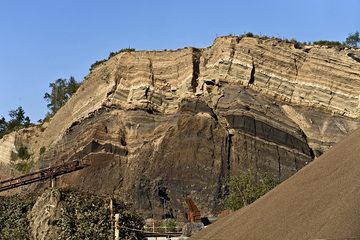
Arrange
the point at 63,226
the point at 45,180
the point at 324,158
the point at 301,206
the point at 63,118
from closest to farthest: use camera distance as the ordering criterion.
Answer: the point at 301,206 < the point at 324,158 < the point at 63,226 < the point at 45,180 < the point at 63,118

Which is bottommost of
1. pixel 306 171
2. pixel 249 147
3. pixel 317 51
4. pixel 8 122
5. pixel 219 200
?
pixel 306 171

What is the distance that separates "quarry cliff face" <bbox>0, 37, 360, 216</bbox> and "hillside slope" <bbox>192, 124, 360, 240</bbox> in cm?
2648

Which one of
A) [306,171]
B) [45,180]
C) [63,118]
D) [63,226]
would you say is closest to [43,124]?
[63,118]

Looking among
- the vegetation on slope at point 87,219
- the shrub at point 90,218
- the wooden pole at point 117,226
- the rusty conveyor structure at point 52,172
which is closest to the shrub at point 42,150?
the rusty conveyor structure at point 52,172

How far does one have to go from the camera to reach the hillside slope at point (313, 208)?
16.7 m

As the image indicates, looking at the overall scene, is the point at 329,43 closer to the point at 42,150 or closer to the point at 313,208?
the point at 42,150

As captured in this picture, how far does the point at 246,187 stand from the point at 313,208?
27246mm

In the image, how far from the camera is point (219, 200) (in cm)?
4931

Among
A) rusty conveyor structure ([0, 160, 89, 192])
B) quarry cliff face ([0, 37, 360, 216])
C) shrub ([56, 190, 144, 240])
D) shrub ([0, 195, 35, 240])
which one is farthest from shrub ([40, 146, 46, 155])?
shrub ([56, 190, 144, 240])

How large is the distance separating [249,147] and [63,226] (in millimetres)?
27356

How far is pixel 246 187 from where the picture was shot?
45562 millimetres

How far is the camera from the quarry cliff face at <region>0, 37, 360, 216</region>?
51.3m

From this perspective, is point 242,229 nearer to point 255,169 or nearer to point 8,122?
point 255,169

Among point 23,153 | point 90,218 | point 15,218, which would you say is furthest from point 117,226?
point 23,153
